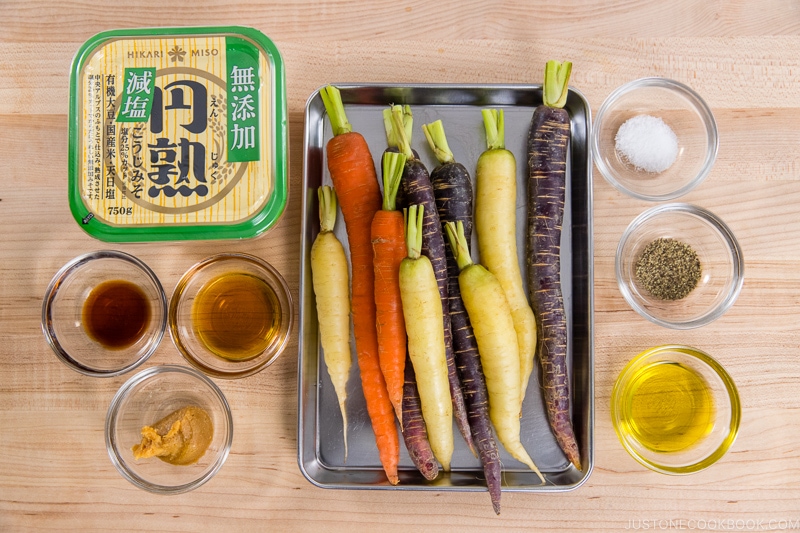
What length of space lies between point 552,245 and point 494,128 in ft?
0.91

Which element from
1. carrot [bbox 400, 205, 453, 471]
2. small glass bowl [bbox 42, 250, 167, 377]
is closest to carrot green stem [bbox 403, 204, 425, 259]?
carrot [bbox 400, 205, 453, 471]

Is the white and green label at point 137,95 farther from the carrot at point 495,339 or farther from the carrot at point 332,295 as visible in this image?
the carrot at point 495,339

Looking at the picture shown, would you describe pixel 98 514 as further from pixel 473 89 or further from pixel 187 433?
pixel 473 89

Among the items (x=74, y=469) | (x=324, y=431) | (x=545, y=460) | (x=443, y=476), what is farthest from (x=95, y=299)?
(x=545, y=460)

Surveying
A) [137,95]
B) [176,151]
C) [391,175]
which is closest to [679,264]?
[391,175]

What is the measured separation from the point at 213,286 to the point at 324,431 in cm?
41

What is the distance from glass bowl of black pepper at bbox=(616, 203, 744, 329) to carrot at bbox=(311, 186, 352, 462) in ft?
1.97

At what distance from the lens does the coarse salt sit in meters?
1.16

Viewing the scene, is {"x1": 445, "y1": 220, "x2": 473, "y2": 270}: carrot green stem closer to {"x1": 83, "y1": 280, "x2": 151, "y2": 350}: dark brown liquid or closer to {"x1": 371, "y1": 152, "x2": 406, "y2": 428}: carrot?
{"x1": 371, "y1": 152, "x2": 406, "y2": 428}: carrot

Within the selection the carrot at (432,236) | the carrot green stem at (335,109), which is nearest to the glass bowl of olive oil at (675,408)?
the carrot at (432,236)

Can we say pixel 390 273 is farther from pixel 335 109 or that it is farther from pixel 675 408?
pixel 675 408

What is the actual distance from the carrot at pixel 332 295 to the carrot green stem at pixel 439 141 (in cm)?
24

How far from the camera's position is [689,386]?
1.14 m

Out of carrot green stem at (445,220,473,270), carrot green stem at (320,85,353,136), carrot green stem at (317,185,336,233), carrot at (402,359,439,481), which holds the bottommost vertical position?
carrot at (402,359,439,481)
